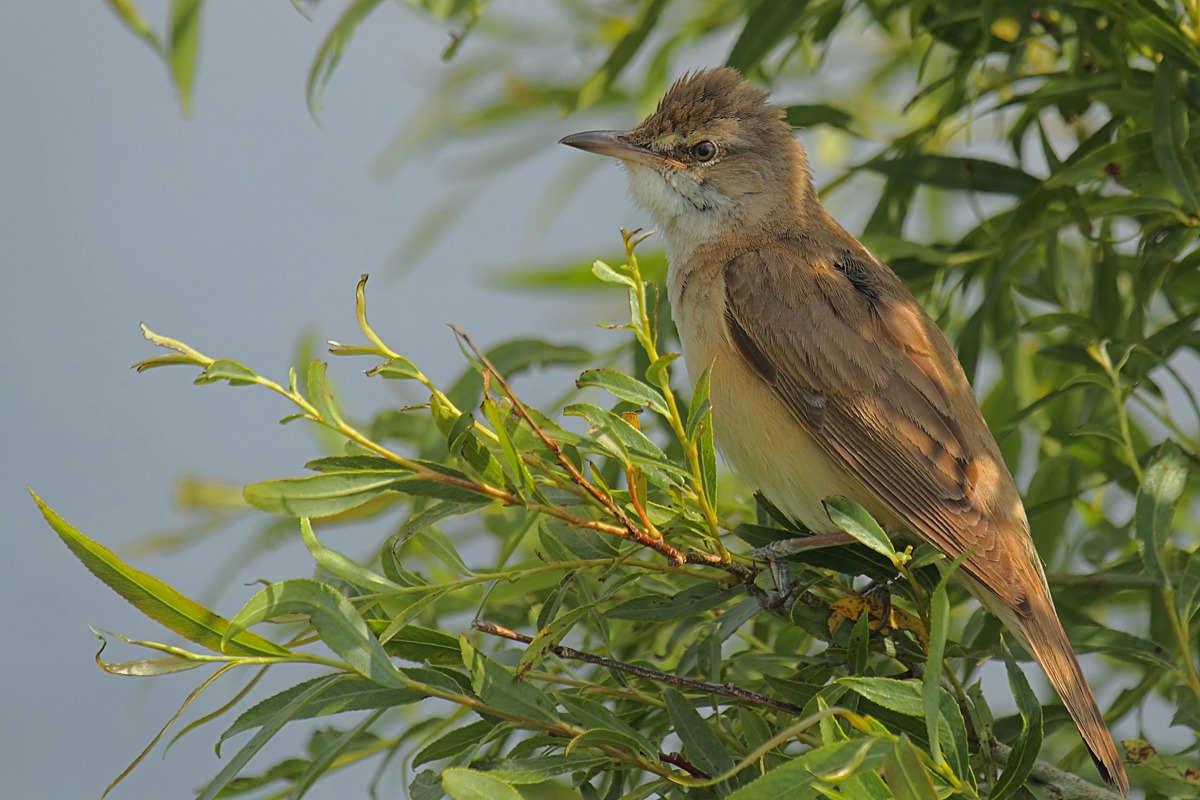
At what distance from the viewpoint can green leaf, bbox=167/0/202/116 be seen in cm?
203

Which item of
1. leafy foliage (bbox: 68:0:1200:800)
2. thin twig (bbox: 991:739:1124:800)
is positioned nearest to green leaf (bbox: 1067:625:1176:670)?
leafy foliage (bbox: 68:0:1200:800)

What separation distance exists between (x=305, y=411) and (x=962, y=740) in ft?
2.29

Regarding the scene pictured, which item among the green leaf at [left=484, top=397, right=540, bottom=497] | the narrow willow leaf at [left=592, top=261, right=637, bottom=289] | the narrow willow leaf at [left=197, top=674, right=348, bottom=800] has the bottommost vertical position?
the narrow willow leaf at [left=197, top=674, right=348, bottom=800]

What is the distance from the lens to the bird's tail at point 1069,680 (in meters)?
1.38

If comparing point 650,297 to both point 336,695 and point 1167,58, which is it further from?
point 1167,58

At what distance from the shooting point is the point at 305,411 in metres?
1.08

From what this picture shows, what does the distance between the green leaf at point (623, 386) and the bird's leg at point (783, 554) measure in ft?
0.90

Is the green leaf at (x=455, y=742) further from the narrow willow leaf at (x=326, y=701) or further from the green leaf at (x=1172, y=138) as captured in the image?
the green leaf at (x=1172, y=138)

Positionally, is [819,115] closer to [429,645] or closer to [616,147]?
[616,147]

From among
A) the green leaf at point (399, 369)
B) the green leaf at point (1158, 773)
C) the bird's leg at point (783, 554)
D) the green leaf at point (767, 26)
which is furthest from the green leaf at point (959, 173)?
the green leaf at point (399, 369)

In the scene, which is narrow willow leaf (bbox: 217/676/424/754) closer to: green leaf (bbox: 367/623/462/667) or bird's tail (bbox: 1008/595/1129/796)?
green leaf (bbox: 367/623/462/667)

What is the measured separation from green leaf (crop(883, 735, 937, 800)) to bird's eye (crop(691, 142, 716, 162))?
1605 millimetres

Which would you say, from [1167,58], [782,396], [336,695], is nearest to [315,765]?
[336,695]

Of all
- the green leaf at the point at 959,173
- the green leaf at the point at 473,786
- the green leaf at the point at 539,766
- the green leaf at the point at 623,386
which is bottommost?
the green leaf at the point at 539,766
